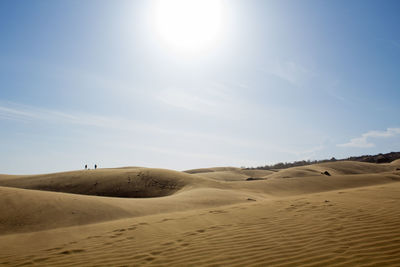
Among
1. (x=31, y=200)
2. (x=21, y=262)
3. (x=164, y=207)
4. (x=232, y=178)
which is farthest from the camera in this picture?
(x=232, y=178)

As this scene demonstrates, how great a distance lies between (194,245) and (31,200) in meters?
8.19

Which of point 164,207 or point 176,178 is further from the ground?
point 176,178

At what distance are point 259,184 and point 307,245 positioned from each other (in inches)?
648

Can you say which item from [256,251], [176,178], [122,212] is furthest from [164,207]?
[176,178]

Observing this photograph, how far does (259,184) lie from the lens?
68.2ft

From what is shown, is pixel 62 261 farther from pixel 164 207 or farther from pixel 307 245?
pixel 164 207

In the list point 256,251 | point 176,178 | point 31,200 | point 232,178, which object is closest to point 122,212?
point 31,200

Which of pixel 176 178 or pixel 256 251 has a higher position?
pixel 176 178

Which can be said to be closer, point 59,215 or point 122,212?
point 59,215

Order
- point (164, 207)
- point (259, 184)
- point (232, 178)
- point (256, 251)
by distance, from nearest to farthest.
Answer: point (256, 251), point (164, 207), point (259, 184), point (232, 178)

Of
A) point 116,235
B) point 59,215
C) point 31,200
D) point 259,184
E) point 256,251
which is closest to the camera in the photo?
point 256,251

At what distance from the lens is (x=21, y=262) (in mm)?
4996

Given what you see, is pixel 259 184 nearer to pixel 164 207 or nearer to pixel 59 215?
pixel 164 207

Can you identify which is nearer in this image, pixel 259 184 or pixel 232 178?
pixel 259 184
